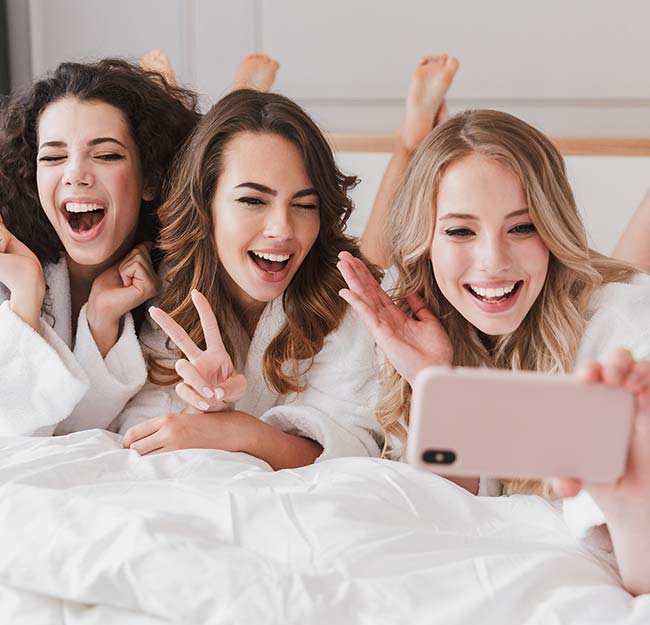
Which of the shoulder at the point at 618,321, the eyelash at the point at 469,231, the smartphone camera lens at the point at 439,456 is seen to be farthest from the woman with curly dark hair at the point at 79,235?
the smartphone camera lens at the point at 439,456

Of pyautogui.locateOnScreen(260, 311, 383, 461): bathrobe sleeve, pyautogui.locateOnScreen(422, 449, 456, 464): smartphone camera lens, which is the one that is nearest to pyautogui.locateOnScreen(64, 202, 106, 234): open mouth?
pyautogui.locateOnScreen(260, 311, 383, 461): bathrobe sleeve

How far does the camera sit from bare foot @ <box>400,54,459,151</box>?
6.57 feet

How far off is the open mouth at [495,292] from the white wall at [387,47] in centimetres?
119

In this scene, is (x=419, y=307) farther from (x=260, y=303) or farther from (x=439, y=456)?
(x=439, y=456)

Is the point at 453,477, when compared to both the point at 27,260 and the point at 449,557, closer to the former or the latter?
the point at 449,557

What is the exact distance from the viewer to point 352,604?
0.91 meters

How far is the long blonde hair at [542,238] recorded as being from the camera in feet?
4.39

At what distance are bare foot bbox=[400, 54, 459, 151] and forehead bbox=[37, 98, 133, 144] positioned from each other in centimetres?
67

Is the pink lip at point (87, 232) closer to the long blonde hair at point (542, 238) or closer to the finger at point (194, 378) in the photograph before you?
the finger at point (194, 378)

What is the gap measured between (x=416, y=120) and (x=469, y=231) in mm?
753

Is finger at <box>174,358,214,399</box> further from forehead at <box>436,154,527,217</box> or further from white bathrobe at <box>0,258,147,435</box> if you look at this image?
forehead at <box>436,154,527,217</box>

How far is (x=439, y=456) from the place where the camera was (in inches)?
32.0

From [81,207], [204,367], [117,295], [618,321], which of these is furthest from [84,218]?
[618,321]

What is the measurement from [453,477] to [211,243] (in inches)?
22.0
